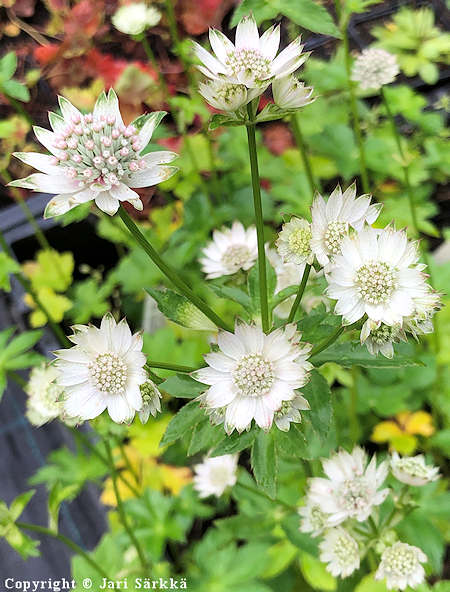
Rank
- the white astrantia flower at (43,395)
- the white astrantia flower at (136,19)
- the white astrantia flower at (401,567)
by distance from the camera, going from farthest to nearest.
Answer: the white astrantia flower at (136,19)
the white astrantia flower at (43,395)
the white astrantia flower at (401,567)

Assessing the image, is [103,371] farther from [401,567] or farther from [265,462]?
[401,567]

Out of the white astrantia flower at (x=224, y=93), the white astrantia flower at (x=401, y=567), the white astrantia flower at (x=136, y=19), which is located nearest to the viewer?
the white astrantia flower at (x=224, y=93)

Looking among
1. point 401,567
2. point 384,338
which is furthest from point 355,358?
point 401,567

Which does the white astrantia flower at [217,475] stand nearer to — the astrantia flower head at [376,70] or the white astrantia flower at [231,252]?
the white astrantia flower at [231,252]

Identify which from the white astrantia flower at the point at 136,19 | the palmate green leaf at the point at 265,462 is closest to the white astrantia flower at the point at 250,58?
the palmate green leaf at the point at 265,462

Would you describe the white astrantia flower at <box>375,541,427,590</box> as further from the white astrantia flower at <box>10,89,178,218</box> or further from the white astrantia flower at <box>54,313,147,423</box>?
the white astrantia flower at <box>10,89,178,218</box>

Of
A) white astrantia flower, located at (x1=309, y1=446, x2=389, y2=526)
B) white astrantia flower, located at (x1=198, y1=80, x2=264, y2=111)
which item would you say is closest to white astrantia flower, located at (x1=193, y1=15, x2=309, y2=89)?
white astrantia flower, located at (x1=198, y1=80, x2=264, y2=111)
